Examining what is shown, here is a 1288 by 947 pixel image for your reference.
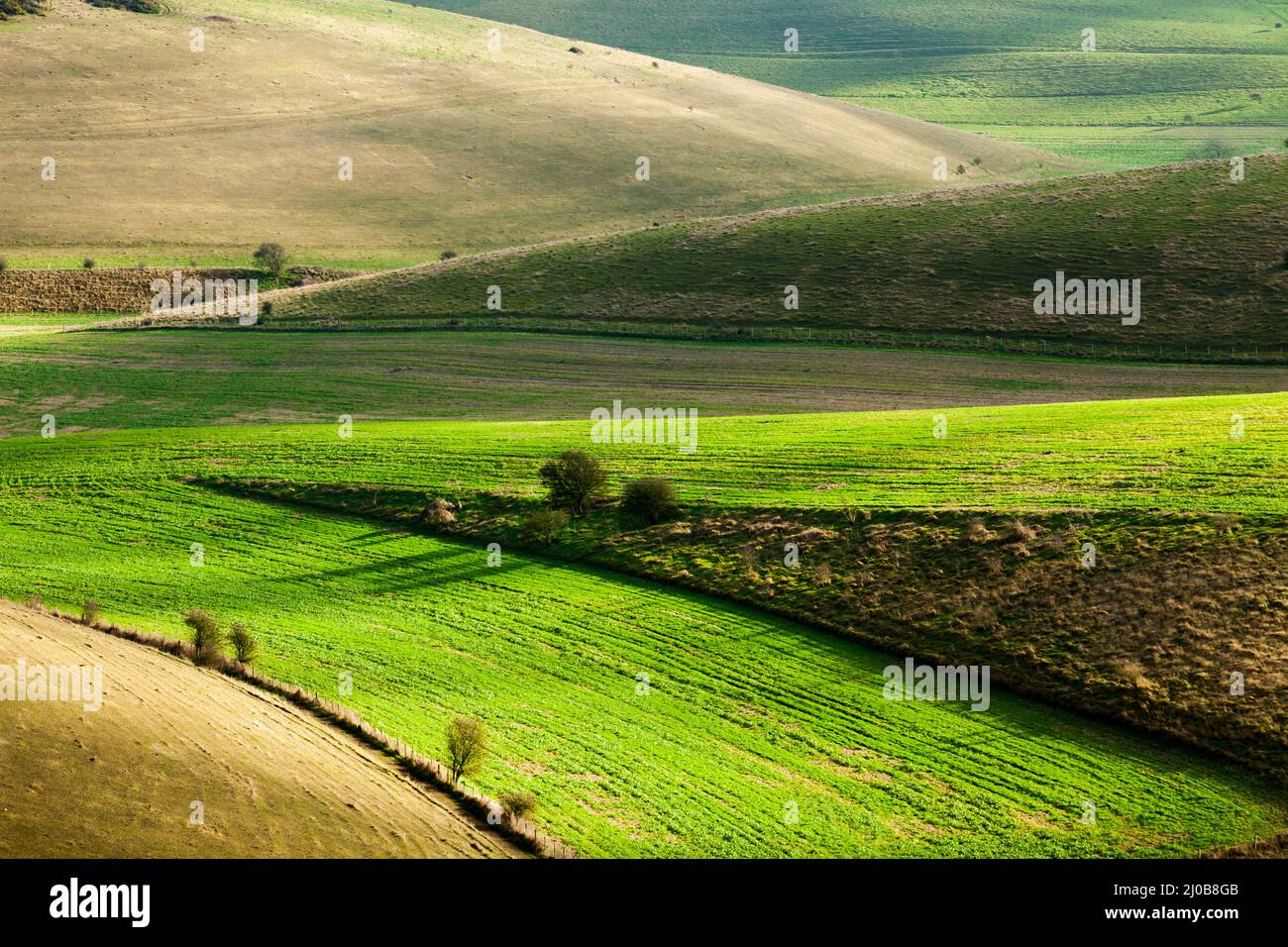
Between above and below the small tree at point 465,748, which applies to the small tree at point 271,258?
above

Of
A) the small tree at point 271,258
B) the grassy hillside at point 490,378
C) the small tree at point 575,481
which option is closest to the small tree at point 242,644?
the small tree at point 575,481

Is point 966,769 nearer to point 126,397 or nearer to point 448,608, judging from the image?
point 448,608

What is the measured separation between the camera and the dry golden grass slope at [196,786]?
1977 centimetres

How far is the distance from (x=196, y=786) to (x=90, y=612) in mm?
12804

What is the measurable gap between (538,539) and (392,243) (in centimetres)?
7739

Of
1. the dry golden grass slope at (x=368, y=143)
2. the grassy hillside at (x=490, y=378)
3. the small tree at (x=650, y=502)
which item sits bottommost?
the small tree at (x=650, y=502)

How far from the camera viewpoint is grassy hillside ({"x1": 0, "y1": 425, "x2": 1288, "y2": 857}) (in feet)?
76.3

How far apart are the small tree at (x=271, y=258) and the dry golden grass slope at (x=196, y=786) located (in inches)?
3053

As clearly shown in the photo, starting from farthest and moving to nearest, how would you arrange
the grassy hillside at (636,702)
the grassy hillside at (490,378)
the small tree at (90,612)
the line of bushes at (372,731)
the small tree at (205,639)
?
the grassy hillside at (490,378), the small tree at (90,612), the small tree at (205,639), the grassy hillside at (636,702), the line of bushes at (372,731)

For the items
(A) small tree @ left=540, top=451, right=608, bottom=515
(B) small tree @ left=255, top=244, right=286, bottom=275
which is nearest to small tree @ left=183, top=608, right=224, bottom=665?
(A) small tree @ left=540, top=451, right=608, bottom=515

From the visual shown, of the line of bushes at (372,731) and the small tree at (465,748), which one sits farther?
the small tree at (465,748)

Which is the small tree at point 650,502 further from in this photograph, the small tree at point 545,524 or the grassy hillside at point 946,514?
the small tree at point 545,524

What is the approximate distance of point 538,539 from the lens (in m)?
40.7

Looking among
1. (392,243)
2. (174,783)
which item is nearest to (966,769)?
(174,783)
